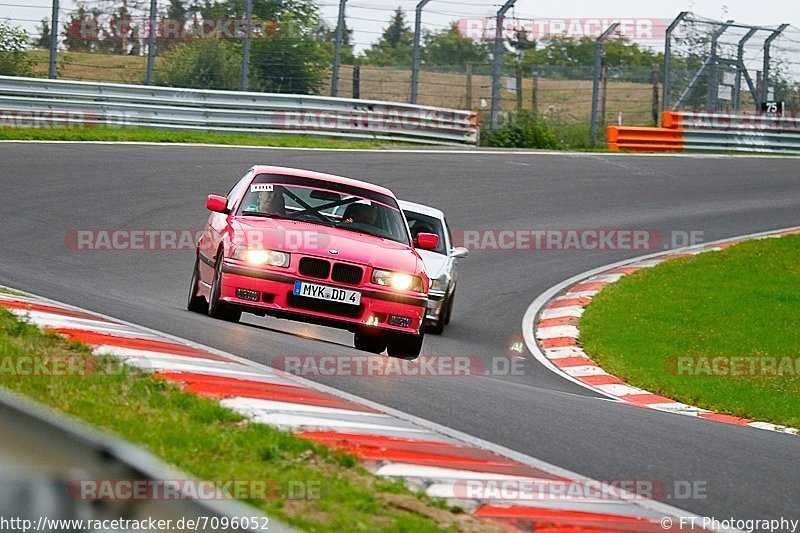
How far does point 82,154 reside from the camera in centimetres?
2014

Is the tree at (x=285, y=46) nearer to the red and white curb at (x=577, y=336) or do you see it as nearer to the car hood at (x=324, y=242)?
the red and white curb at (x=577, y=336)

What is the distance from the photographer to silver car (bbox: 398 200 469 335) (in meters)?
12.3

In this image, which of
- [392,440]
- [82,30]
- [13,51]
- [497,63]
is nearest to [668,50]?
[497,63]

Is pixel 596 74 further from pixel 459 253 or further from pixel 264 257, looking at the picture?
pixel 264 257

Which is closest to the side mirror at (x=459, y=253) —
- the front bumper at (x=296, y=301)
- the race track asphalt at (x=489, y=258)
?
the race track asphalt at (x=489, y=258)

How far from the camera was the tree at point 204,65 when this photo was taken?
25516 millimetres

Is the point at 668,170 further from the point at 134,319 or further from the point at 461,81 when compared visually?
the point at 134,319

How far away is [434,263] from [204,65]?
14.8 m

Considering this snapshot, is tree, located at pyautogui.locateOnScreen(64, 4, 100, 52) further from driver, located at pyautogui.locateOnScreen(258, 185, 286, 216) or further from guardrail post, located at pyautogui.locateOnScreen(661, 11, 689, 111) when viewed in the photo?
driver, located at pyautogui.locateOnScreen(258, 185, 286, 216)

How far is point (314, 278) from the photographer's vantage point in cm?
958

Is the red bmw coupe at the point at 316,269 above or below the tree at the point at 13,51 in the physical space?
below

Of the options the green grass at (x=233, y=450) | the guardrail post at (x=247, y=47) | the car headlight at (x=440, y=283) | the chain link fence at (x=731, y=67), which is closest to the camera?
the green grass at (x=233, y=450)

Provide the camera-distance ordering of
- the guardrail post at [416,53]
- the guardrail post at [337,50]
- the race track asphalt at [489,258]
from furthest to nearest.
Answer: the guardrail post at [416,53] < the guardrail post at [337,50] < the race track asphalt at [489,258]

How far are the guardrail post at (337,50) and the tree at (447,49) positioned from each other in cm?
213
